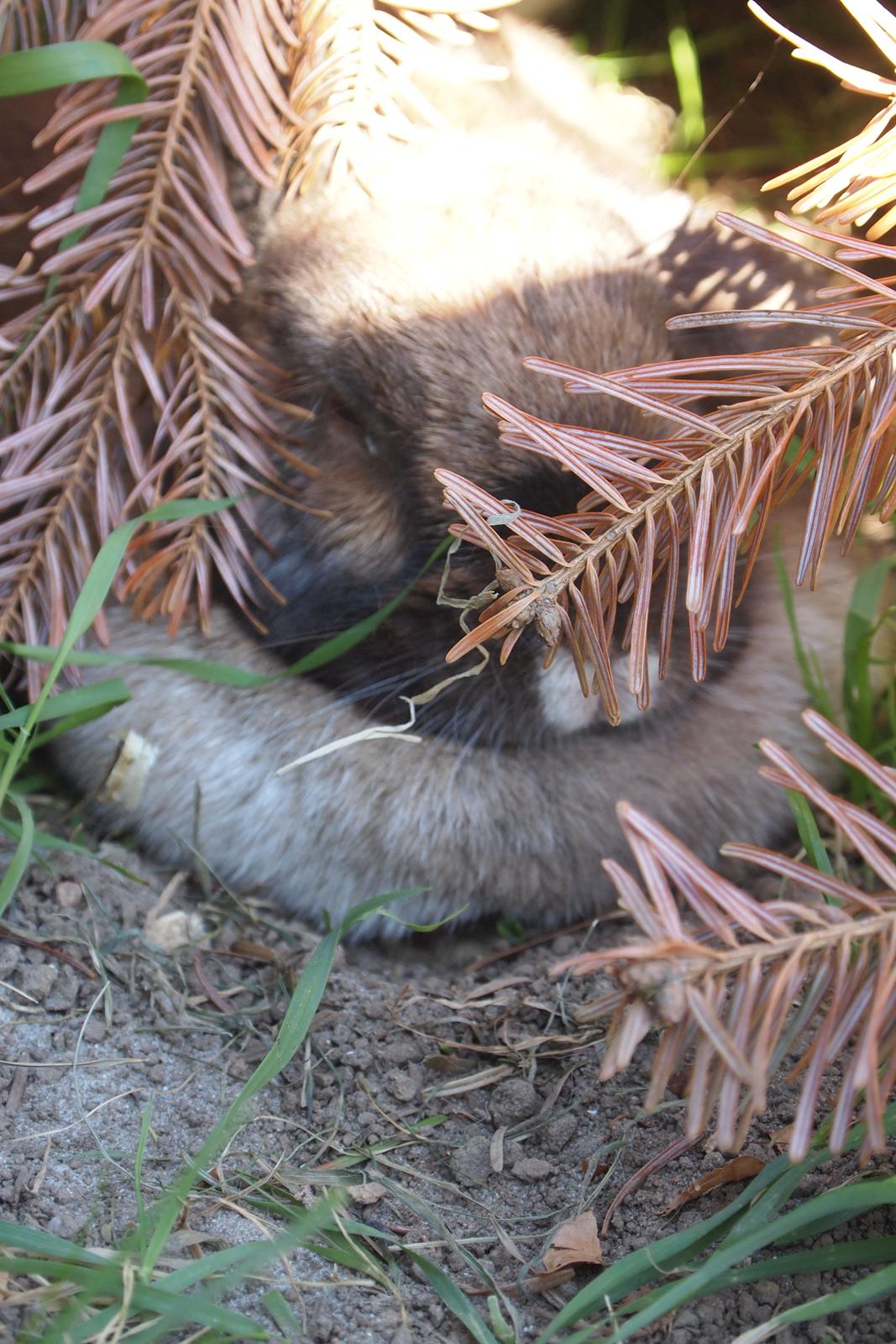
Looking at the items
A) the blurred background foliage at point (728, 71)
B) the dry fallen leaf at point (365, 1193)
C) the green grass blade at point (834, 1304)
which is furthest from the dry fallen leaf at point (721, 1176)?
the blurred background foliage at point (728, 71)

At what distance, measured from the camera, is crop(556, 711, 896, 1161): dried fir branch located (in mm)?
922

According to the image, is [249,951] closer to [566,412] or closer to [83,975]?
[83,975]

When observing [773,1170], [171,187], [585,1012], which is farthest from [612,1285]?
[171,187]

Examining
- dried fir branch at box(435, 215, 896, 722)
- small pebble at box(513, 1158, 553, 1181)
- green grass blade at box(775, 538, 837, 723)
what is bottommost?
small pebble at box(513, 1158, 553, 1181)

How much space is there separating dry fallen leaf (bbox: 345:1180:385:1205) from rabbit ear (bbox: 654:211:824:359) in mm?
1269

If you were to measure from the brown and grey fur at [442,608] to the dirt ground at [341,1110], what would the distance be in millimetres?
244

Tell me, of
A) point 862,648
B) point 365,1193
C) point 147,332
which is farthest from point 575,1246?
point 147,332

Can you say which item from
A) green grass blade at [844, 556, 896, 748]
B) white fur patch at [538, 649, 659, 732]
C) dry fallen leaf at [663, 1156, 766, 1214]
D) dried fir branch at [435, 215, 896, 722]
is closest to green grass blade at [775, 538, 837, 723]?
green grass blade at [844, 556, 896, 748]

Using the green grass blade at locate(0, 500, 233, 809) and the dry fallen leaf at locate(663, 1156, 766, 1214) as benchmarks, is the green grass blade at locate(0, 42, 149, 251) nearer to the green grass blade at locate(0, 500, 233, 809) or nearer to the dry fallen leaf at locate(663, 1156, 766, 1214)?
the green grass blade at locate(0, 500, 233, 809)

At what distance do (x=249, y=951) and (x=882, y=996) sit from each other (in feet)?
3.21

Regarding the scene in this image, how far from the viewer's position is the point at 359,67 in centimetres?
166

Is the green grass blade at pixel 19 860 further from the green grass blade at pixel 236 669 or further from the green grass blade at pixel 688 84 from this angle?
the green grass blade at pixel 688 84

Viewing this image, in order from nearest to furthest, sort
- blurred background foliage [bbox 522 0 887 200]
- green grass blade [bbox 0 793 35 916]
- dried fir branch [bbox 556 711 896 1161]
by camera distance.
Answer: dried fir branch [bbox 556 711 896 1161] → green grass blade [bbox 0 793 35 916] → blurred background foliage [bbox 522 0 887 200]

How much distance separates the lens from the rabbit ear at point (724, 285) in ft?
6.15
